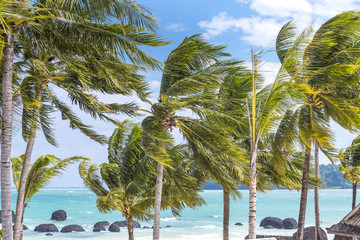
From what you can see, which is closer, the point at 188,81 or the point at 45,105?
the point at 188,81

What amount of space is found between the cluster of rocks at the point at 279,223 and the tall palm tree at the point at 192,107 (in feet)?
92.0

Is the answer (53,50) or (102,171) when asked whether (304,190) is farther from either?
(53,50)

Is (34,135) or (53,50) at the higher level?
(53,50)

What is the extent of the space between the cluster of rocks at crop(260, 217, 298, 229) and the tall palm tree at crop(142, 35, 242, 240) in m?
28.1

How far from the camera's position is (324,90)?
40.5ft

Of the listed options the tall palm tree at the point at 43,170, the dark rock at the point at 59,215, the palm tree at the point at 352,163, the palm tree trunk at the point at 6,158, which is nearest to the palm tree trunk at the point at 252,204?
the palm tree trunk at the point at 6,158

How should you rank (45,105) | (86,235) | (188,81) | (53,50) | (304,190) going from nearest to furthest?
1. (53,50)
2. (188,81)
3. (45,105)
4. (304,190)
5. (86,235)

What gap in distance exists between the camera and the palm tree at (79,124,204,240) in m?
13.3

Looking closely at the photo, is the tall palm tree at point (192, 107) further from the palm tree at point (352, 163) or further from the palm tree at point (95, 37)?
the palm tree at point (352, 163)

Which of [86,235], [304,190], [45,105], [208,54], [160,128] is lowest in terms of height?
[86,235]

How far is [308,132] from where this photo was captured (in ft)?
37.3

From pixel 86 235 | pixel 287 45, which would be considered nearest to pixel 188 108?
pixel 287 45

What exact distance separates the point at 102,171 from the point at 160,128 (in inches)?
192

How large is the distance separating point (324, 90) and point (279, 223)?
2847cm
